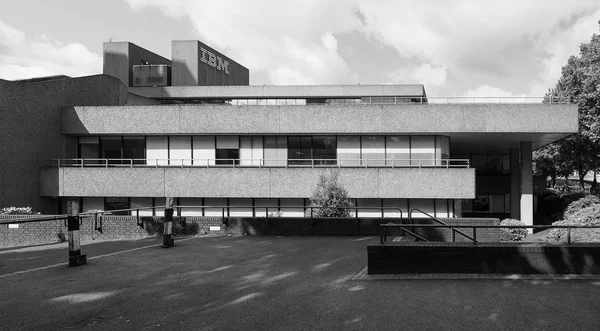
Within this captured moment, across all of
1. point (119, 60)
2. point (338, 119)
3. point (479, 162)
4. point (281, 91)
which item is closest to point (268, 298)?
point (338, 119)

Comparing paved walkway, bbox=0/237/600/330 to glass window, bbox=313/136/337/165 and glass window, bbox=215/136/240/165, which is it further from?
glass window, bbox=215/136/240/165

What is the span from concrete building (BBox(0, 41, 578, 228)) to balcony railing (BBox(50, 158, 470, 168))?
59mm

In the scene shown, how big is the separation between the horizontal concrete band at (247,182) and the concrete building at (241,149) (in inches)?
2.1

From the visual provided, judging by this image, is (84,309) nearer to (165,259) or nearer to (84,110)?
(165,259)

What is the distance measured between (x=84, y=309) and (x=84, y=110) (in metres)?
21.2

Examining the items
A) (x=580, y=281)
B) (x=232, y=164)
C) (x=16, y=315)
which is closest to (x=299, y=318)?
(x=16, y=315)

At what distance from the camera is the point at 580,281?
8234 millimetres

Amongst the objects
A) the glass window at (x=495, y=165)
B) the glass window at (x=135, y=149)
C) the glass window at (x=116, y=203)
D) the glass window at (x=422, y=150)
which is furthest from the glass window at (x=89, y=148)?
the glass window at (x=495, y=165)

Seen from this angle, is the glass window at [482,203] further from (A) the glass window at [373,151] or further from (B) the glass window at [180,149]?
(B) the glass window at [180,149]

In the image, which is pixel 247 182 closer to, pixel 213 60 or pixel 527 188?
pixel 527 188

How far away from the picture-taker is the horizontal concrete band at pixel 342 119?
933 inches

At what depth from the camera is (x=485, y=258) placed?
887 centimetres

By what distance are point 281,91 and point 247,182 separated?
2624 centimetres

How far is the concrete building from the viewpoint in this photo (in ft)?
77.0
